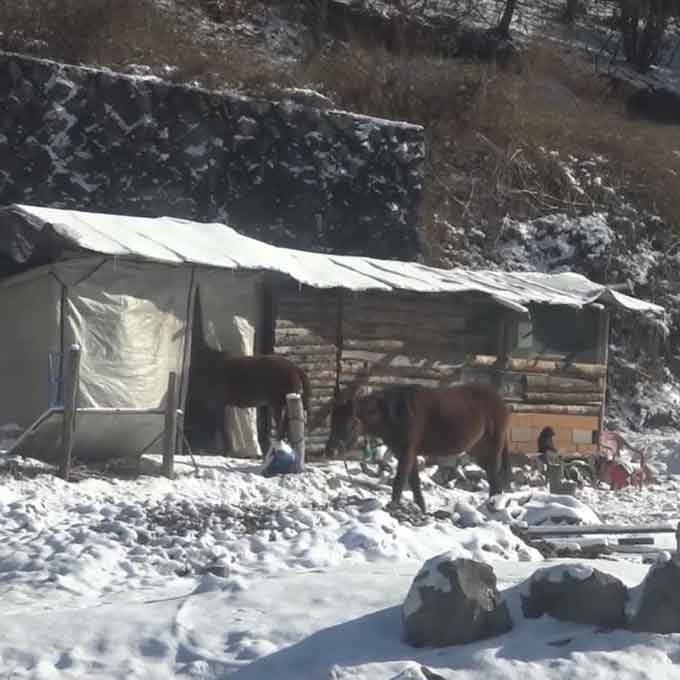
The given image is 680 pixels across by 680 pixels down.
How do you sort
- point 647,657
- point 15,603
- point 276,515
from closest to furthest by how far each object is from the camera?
point 647,657 < point 15,603 < point 276,515

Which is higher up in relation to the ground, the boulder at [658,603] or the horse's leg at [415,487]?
the boulder at [658,603]

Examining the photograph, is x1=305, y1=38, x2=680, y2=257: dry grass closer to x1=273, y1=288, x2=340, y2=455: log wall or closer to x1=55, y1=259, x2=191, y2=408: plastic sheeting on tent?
x1=273, y1=288, x2=340, y2=455: log wall

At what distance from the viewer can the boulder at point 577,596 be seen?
7.20 meters

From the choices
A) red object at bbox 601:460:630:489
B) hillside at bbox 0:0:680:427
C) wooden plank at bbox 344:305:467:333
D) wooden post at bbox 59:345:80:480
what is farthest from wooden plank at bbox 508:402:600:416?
wooden post at bbox 59:345:80:480

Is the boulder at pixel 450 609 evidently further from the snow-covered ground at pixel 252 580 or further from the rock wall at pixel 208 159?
the rock wall at pixel 208 159

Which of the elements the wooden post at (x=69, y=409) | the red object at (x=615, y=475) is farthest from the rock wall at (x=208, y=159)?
the wooden post at (x=69, y=409)

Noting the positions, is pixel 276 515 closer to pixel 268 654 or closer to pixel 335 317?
pixel 268 654

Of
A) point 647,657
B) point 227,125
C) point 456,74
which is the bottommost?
point 647,657

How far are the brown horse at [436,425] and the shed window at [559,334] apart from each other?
5963 millimetres

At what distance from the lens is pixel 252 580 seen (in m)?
8.57

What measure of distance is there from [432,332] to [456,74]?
1544cm

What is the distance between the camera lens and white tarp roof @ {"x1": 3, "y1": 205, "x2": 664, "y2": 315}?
15766mm

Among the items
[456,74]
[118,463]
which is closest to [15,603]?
[118,463]

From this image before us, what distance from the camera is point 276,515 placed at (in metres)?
11.4
